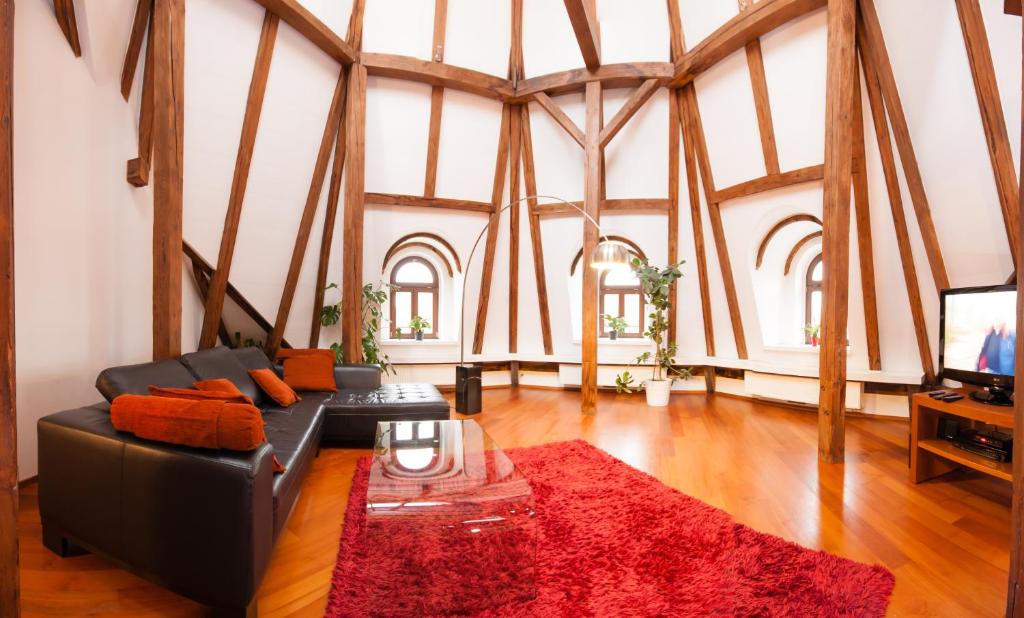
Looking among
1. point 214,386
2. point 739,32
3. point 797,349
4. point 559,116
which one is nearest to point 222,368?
point 214,386

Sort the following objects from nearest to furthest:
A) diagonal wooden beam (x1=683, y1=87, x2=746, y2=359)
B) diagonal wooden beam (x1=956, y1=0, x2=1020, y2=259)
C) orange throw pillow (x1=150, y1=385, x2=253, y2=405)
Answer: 1. orange throw pillow (x1=150, y1=385, x2=253, y2=405)
2. diagonal wooden beam (x1=956, y1=0, x2=1020, y2=259)
3. diagonal wooden beam (x1=683, y1=87, x2=746, y2=359)

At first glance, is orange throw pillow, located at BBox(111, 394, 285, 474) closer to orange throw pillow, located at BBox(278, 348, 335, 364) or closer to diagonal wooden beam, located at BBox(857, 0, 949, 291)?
orange throw pillow, located at BBox(278, 348, 335, 364)

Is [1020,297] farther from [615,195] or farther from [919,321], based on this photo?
[615,195]

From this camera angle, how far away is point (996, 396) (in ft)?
9.53

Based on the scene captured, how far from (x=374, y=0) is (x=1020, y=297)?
5.81 m

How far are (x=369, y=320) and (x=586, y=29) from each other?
3961 millimetres

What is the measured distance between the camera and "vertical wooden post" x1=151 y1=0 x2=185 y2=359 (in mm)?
3107

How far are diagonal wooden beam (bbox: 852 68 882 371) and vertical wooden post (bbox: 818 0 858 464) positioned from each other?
0.48m

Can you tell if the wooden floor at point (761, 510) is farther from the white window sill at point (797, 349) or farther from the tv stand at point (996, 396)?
the white window sill at point (797, 349)

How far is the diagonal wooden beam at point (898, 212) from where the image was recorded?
12.4 feet

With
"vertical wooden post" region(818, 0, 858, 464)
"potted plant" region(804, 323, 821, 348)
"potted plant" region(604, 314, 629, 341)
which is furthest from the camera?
"potted plant" region(604, 314, 629, 341)

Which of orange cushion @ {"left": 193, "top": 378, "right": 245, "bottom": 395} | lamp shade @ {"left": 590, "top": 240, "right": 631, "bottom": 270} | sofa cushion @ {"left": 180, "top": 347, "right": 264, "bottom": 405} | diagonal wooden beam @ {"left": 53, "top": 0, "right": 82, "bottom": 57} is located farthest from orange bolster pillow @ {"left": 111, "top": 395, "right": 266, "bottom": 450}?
lamp shade @ {"left": 590, "top": 240, "right": 631, "bottom": 270}

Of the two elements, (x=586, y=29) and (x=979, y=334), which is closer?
(x=979, y=334)

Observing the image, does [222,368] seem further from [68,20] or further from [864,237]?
[864,237]
